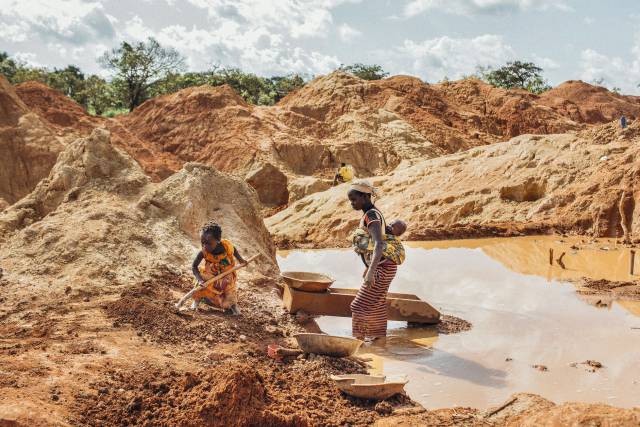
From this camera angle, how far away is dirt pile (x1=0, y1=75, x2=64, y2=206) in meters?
15.1

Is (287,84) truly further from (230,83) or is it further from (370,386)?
(370,386)

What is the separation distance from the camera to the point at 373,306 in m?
5.83

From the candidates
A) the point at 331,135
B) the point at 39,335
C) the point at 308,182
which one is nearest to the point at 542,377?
the point at 39,335

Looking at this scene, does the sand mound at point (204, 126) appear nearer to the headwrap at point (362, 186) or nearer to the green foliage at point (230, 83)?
the green foliage at point (230, 83)

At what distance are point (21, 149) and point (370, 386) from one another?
13911 mm

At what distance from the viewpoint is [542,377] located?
5.09m

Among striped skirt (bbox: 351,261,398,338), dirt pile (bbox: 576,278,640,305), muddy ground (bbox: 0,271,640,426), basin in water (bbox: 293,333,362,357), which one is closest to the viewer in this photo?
muddy ground (bbox: 0,271,640,426)

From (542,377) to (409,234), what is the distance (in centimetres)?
904

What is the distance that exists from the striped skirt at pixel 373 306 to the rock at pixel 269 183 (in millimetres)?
17357

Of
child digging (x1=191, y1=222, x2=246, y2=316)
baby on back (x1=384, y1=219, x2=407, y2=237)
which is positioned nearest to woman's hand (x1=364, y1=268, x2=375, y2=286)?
baby on back (x1=384, y1=219, x2=407, y2=237)

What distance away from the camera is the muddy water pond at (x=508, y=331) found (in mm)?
4883

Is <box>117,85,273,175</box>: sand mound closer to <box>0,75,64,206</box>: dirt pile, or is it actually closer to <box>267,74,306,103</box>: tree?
<box>0,75,64,206</box>: dirt pile

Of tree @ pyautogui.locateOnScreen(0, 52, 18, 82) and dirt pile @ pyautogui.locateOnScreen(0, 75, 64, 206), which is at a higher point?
tree @ pyautogui.locateOnScreen(0, 52, 18, 82)

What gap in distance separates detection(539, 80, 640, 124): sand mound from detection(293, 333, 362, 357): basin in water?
1355 inches
